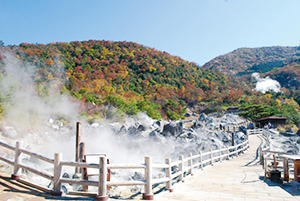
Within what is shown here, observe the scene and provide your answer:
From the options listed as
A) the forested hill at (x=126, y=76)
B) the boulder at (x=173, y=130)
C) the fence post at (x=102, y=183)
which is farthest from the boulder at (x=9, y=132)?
the fence post at (x=102, y=183)

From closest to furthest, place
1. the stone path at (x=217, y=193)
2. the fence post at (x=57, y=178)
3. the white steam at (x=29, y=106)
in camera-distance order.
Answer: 1. the stone path at (x=217, y=193)
2. the fence post at (x=57, y=178)
3. the white steam at (x=29, y=106)

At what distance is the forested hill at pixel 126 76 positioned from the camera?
1884 inches

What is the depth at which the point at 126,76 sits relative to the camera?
2744 inches

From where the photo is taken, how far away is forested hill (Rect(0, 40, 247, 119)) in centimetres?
4784

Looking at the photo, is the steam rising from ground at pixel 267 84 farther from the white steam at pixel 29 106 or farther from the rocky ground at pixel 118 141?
the white steam at pixel 29 106

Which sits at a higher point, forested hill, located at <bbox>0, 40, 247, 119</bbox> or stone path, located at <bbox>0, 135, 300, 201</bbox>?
forested hill, located at <bbox>0, 40, 247, 119</bbox>

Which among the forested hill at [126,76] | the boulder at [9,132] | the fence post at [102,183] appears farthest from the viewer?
the forested hill at [126,76]

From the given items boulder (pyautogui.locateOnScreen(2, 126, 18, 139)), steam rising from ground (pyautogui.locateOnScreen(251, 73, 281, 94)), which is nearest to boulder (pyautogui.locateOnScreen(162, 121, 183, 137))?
boulder (pyautogui.locateOnScreen(2, 126, 18, 139))

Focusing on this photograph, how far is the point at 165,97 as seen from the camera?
63156 millimetres

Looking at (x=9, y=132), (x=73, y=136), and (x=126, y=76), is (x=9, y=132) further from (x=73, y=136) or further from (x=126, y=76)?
(x=126, y=76)

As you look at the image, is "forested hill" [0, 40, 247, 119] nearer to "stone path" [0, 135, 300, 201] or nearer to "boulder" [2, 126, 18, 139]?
"boulder" [2, 126, 18, 139]

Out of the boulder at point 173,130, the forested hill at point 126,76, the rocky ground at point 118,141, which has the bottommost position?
the rocky ground at point 118,141

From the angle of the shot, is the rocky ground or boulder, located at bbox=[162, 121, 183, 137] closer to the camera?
the rocky ground

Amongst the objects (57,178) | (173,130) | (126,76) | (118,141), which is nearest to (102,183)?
(57,178)
